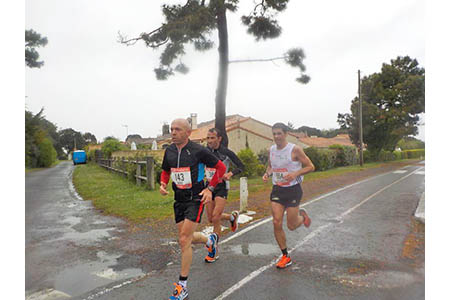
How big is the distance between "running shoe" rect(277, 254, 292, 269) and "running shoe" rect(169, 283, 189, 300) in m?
0.89

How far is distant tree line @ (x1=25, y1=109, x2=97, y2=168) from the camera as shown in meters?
1.31

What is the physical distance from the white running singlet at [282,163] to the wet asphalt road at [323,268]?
30.5 inches

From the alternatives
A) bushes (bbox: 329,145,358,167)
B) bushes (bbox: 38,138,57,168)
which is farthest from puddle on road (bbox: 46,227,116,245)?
bushes (bbox: 329,145,358,167)

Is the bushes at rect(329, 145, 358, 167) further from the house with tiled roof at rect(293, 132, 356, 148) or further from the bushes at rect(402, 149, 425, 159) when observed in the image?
the bushes at rect(402, 149, 425, 159)

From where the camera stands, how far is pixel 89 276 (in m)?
2.59

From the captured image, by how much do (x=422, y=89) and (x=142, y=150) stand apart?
199 cm

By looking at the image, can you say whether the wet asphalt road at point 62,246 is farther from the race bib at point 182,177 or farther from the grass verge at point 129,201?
the race bib at point 182,177

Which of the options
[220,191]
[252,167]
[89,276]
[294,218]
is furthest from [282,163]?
[252,167]

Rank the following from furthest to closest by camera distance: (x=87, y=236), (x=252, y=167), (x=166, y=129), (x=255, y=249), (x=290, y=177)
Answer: (x=252, y=167)
(x=87, y=236)
(x=255, y=249)
(x=290, y=177)
(x=166, y=129)

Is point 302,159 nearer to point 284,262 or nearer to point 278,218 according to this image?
point 278,218

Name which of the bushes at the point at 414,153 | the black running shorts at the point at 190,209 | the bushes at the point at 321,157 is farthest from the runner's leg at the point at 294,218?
the bushes at the point at 414,153

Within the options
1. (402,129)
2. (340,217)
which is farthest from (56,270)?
(340,217)

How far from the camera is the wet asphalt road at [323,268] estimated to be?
181 centimetres

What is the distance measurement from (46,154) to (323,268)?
2247 millimetres
